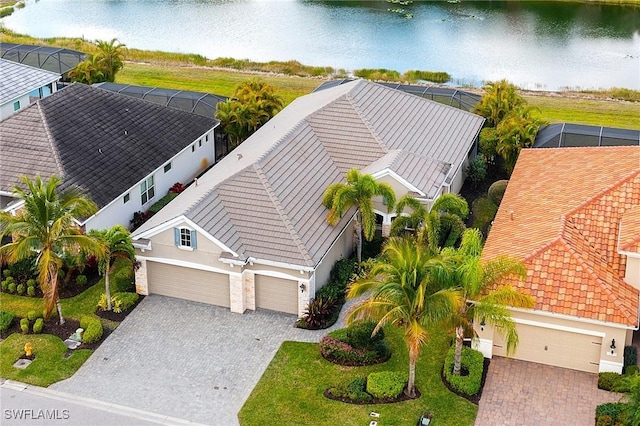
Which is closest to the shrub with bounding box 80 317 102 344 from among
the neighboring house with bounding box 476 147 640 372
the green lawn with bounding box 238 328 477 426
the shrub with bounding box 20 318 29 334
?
the shrub with bounding box 20 318 29 334

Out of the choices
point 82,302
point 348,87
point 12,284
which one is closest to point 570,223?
point 348,87

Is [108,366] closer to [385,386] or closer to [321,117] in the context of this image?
[385,386]

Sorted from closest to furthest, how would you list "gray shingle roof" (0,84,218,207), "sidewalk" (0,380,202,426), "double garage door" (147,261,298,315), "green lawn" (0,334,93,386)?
"sidewalk" (0,380,202,426) → "green lawn" (0,334,93,386) → "double garage door" (147,261,298,315) → "gray shingle roof" (0,84,218,207)

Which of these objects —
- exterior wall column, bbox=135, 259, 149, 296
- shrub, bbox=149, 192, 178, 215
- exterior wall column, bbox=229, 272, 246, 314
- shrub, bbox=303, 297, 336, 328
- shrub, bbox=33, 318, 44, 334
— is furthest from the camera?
shrub, bbox=149, 192, 178, 215

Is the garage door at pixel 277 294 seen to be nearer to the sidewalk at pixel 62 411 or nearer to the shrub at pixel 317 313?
the shrub at pixel 317 313

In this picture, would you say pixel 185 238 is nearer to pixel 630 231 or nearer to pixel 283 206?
pixel 283 206

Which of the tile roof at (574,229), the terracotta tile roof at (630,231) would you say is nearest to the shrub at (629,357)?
the tile roof at (574,229)

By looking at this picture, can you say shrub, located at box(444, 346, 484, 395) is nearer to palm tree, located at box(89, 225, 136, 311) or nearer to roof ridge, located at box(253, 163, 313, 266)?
roof ridge, located at box(253, 163, 313, 266)

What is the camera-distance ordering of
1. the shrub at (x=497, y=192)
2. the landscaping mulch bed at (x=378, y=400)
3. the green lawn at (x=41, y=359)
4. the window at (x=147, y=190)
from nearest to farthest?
1. the landscaping mulch bed at (x=378, y=400)
2. the green lawn at (x=41, y=359)
3. the window at (x=147, y=190)
4. the shrub at (x=497, y=192)
